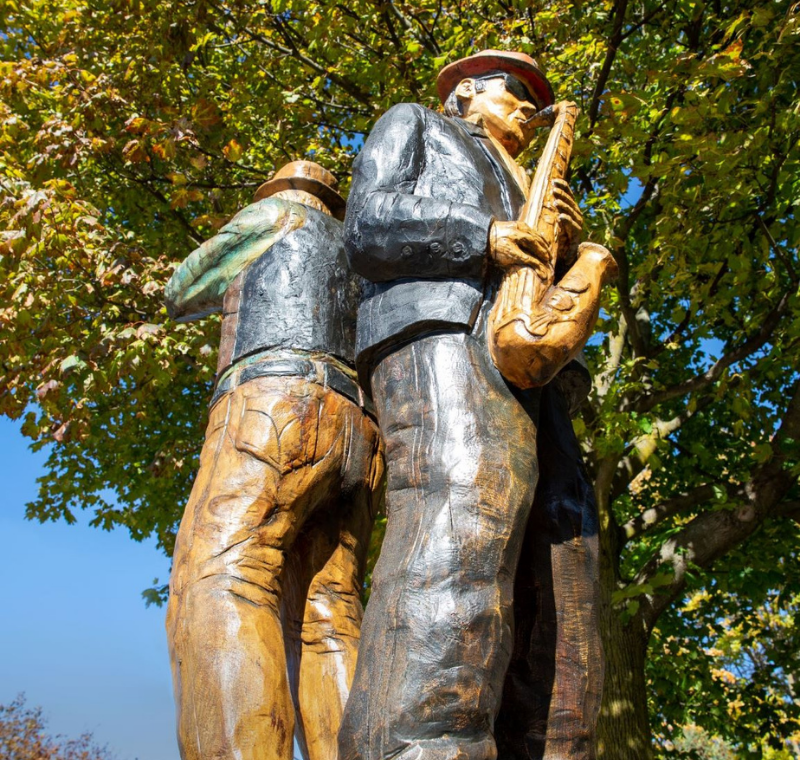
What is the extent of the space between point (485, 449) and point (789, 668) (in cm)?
932

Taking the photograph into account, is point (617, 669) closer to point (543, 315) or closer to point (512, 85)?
point (512, 85)

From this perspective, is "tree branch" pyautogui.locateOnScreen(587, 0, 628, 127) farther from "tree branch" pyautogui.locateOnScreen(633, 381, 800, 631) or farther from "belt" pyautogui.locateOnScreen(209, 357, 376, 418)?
"belt" pyautogui.locateOnScreen(209, 357, 376, 418)

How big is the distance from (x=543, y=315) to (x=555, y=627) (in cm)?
95

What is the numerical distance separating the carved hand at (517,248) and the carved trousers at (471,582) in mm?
270

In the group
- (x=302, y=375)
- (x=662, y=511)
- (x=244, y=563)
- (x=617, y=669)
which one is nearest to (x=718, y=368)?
(x=662, y=511)

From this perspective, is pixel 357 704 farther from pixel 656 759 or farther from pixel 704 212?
pixel 656 759

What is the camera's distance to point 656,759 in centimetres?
1062

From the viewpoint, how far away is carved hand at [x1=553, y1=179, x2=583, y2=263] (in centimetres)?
339

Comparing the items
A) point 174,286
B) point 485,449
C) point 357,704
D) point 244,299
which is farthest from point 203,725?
point 174,286

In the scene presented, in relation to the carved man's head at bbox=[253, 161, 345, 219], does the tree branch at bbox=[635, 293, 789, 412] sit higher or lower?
higher

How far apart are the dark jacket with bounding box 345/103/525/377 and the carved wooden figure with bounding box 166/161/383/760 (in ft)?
0.86

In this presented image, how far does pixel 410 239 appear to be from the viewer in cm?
308

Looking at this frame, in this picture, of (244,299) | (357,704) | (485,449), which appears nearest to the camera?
(357,704)

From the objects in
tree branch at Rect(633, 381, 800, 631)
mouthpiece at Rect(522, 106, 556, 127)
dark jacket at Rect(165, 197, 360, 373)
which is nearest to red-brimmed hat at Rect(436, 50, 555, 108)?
mouthpiece at Rect(522, 106, 556, 127)
